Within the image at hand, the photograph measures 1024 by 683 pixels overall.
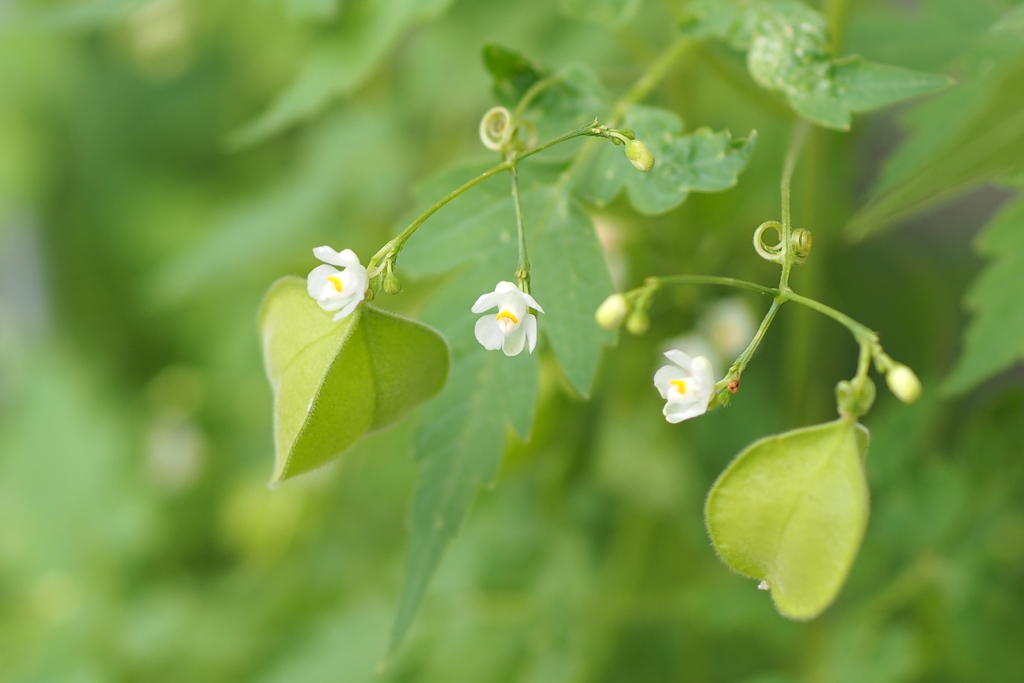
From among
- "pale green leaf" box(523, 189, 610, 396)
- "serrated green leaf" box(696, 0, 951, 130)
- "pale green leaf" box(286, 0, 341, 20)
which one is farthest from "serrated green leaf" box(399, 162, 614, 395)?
"pale green leaf" box(286, 0, 341, 20)

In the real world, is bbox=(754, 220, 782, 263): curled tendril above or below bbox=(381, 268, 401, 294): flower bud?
below

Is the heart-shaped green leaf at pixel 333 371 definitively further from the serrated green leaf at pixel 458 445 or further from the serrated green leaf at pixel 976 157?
the serrated green leaf at pixel 976 157

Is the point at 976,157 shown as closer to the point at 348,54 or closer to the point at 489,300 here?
the point at 489,300

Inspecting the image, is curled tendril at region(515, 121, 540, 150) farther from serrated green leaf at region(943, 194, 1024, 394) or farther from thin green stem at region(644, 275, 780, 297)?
serrated green leaf at region(943, 194, 1024, 394)

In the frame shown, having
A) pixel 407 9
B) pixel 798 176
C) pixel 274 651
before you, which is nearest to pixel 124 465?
pixel 274 651

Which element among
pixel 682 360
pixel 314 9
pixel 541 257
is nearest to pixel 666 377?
pixel 682 360

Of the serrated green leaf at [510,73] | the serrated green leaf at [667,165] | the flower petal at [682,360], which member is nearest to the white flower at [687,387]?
the flower petal at [682,360]

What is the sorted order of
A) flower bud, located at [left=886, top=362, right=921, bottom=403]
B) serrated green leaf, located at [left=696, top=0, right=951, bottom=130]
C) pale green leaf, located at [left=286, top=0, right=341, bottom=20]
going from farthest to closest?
pale green leaf, located at [left=286, top=0, right=341, bottom=20]
serrated green leaf, located at [left=696, top=0, right=951, bottom=130]
flower bud, located at [left=886, top=362, right=921, bottom=403]
